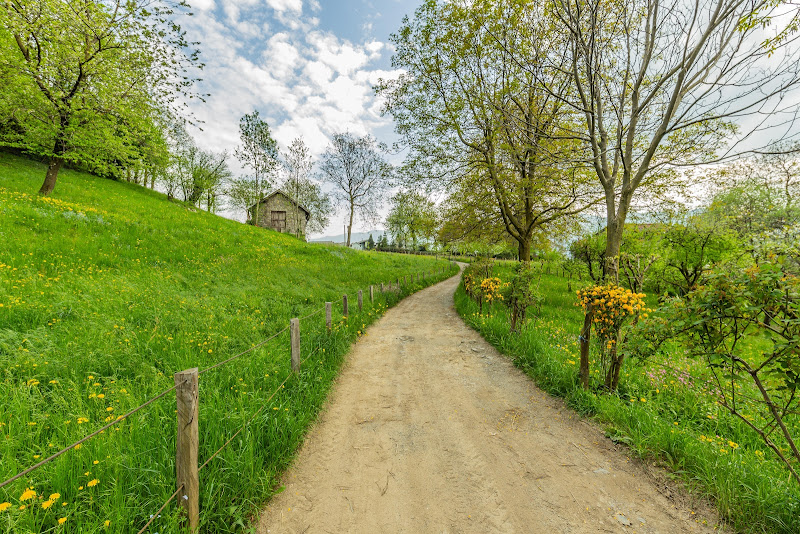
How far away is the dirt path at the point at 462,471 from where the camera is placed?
2762mm

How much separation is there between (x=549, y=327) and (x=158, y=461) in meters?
8.67

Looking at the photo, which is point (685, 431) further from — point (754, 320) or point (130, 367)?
point (130, 367)

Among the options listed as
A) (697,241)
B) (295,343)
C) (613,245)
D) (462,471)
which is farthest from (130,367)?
(697,241)

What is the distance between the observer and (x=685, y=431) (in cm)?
357

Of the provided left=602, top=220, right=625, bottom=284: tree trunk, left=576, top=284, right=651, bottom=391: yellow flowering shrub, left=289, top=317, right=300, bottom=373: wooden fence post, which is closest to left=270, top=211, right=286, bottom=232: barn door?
left=289, top=317, right=300, bottom=373: wooden fence post

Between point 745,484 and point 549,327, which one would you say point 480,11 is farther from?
point 745,484

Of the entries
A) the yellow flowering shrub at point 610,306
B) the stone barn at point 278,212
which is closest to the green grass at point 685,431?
the yellow flowering shrub at point 610,306

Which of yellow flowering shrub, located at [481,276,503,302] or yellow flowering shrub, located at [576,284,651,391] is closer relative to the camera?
yellow flowering shrub, located at [576,284,651,391]

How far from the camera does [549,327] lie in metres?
8.14

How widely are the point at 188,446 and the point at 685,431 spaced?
18.5 feet

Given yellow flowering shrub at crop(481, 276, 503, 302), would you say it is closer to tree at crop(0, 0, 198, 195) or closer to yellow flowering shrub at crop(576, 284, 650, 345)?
yellow flowering shrub at crop(576, 284, 650, 345)

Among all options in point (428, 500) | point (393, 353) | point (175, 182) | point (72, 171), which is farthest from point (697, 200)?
point (175, 182)

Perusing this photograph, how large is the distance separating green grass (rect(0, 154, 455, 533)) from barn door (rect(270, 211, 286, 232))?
90.1ft

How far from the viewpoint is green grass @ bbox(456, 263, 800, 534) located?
8.87ft
